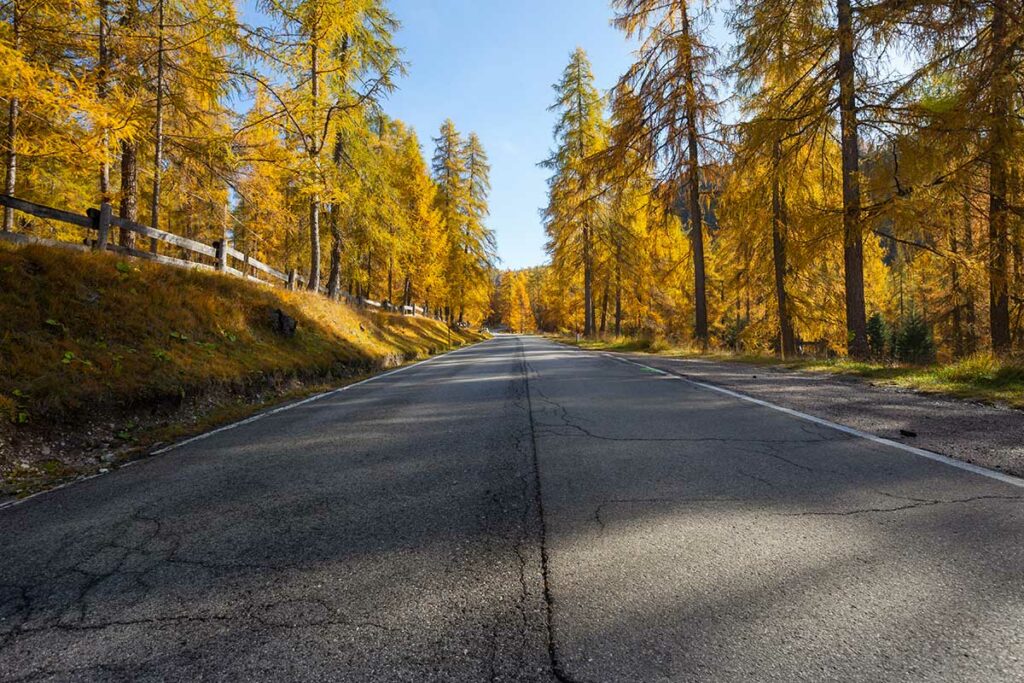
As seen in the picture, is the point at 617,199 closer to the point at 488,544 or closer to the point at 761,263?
the point at 761,263

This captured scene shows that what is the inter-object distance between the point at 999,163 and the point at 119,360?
13845 mm

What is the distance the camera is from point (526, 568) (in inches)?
87.3

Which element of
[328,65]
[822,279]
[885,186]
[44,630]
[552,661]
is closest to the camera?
[552,661]

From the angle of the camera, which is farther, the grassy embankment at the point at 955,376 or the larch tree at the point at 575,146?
the larch tree at the point at 575,146

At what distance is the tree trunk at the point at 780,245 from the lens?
39.9ft

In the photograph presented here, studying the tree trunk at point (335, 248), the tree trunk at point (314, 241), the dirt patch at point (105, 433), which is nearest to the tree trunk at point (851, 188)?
the dirt patch at point (105, 433)

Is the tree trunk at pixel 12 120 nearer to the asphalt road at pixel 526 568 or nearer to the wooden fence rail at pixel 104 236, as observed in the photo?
the wooden fence rail at pixel 104 236

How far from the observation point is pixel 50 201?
1422 centimetres

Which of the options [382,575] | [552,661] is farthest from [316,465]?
[552,661]

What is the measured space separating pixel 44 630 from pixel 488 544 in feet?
5.63

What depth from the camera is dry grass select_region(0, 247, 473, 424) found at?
5512 mm

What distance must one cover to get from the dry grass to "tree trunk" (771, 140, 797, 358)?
38.6ft

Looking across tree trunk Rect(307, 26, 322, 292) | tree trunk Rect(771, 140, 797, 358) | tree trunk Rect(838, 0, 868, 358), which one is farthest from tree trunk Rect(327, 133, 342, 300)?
tree trunk Rect(838, 0, 868, 358)

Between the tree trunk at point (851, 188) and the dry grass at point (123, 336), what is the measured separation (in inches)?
451
